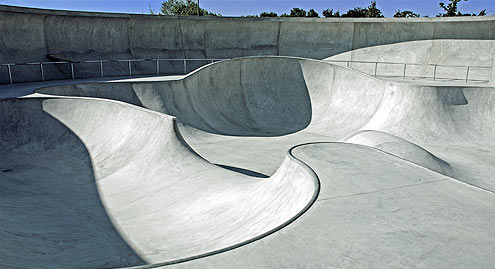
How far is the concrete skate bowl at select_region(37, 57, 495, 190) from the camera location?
11531 mm

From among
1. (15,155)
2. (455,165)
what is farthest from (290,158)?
(15,155)

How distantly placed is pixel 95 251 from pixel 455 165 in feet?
31.2

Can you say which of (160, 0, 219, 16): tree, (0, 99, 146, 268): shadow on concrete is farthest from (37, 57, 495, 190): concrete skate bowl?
(160, 0, 219, 16): tree

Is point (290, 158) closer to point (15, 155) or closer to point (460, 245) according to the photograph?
point (460, 245)

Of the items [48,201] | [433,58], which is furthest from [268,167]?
[433,58]

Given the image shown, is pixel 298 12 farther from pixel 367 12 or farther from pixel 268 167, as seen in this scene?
pixel 268 167

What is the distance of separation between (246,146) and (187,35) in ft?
44.0

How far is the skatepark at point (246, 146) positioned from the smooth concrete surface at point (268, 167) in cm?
4

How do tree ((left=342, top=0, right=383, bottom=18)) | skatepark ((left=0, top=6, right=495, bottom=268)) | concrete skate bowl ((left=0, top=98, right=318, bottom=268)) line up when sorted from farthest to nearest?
1. tree ((left=342, top=0, right=383, bottom=18))
2. concrete skate bowl ((left=0, top=98, right=318, bottom=268))
3. skatepark ((left=0, top=6, right=495, bottom=268))

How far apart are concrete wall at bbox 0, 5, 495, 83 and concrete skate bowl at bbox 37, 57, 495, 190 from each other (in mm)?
6389

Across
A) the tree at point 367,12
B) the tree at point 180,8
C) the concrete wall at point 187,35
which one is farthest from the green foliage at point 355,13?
the concrete wall at point 187,35

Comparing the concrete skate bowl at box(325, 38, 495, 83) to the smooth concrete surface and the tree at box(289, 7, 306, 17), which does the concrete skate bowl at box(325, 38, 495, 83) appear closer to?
the smooth concrete surface

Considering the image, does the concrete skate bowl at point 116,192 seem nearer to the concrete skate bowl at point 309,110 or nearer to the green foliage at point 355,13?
the concrete skate bowl at point 309,110

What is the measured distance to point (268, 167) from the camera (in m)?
10.6
